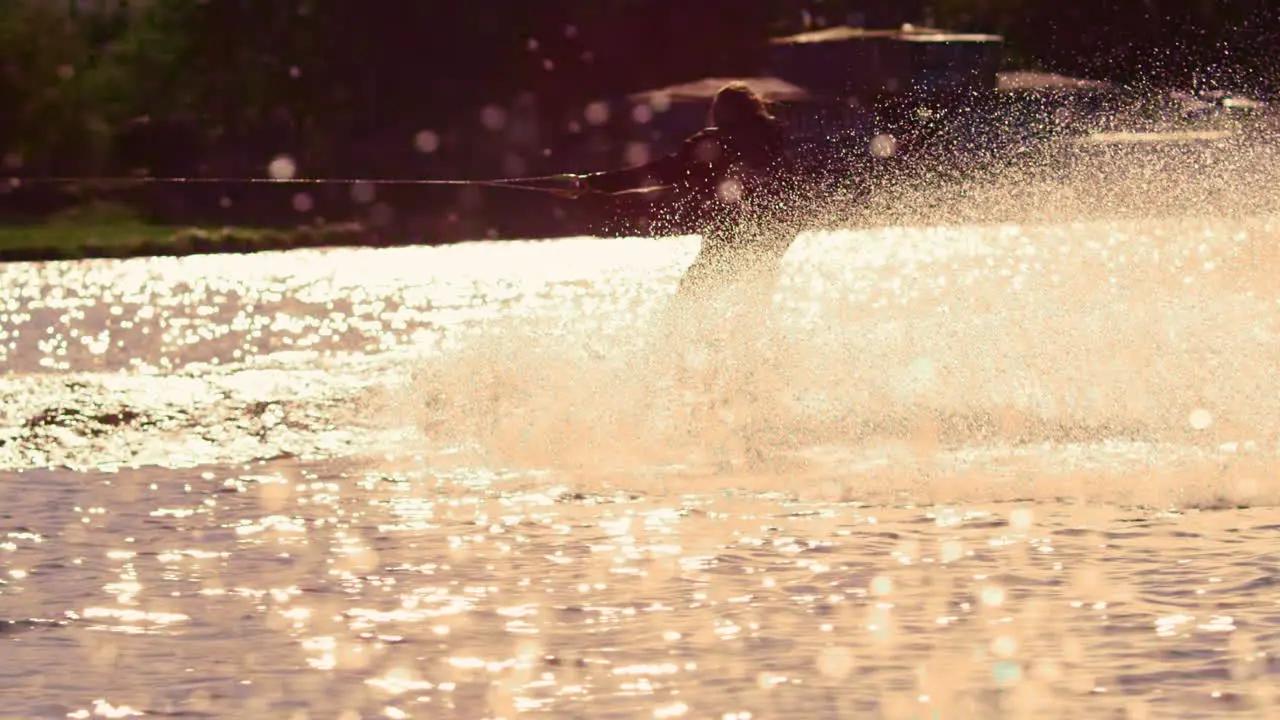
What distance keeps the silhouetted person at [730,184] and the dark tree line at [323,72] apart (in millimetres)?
33576

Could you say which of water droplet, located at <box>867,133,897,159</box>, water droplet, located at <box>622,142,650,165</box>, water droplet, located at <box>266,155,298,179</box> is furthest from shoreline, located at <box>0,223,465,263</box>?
water droplet, located at <box>622,142,650,165</box>

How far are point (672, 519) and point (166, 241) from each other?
3060cm

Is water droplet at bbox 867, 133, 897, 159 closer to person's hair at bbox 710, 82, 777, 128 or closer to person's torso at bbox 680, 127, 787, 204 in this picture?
person's hair at bbox 710, 82, 777, 128

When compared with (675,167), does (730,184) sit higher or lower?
lower

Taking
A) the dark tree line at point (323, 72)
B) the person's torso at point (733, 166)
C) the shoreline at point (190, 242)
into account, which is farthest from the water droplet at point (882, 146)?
the person's torso at point (733, 166)

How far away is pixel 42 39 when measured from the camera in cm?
4669

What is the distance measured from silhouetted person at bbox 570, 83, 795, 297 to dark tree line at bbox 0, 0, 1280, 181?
33.6 meters

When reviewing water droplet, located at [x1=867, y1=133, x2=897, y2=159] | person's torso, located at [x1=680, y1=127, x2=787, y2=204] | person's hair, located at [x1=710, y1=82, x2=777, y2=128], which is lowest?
person's torso, located at [x1=680, y1=127, x2=787, y2=204]

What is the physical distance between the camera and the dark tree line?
1786 inches

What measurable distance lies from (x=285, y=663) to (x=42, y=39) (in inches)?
1682

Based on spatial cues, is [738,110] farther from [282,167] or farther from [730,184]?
[282,167]

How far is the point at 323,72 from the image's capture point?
4562cm

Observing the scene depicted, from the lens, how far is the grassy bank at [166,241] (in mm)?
36188

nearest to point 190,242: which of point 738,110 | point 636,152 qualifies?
point 636,152
